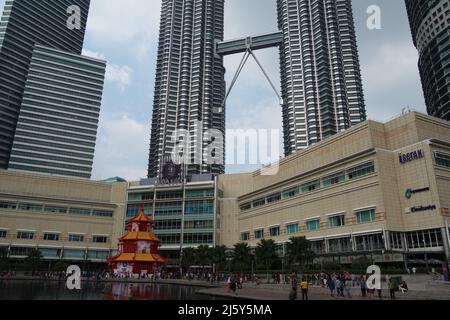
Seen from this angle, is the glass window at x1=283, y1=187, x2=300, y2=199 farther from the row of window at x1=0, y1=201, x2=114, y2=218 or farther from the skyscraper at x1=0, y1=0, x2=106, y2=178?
the skyscraper at x1=0, y1=0, x2=106, y2=178

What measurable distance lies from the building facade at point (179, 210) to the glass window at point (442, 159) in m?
50.8

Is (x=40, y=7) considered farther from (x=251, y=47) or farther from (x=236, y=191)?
(x=236, y=191)

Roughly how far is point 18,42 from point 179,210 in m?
127

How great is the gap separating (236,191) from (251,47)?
56857mm

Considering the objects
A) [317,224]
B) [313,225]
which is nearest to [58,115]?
[313,225]

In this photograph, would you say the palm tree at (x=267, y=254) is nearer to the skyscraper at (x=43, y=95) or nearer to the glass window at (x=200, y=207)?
the glass window at (x=200, y=207)

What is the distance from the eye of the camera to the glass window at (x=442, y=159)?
165 ft

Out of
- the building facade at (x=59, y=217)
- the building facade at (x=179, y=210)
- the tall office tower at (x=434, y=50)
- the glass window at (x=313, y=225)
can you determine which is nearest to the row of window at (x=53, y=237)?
the building facade at (x=59, y=217)

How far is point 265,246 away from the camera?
190 ft

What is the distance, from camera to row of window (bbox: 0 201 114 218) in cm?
8331

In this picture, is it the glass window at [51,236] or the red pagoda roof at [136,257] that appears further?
the glass window at [51,236]

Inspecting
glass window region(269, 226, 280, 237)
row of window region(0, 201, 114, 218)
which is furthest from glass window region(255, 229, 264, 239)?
row of window region(0, 201, 114, 218)

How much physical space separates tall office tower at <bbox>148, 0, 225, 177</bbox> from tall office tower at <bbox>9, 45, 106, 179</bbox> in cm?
2904

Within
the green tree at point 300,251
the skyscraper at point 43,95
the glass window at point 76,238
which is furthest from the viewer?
the skyscraper at point 43,95
